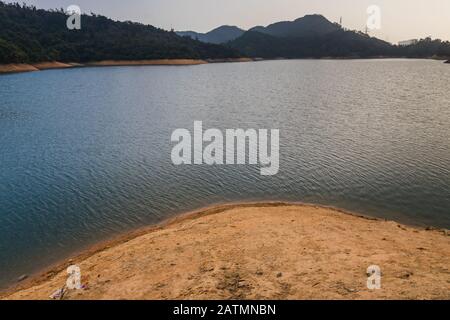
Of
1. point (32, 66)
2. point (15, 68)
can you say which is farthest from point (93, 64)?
point (15, 68)

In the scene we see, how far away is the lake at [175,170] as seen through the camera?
19.9 m

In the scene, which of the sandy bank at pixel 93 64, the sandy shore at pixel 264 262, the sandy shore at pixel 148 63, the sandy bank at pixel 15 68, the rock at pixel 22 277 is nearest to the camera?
the sandy shore at pixel 264 262

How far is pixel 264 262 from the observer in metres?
12.7

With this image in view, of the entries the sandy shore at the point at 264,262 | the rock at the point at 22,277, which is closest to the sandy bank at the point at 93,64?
the rock at the point at 22,277

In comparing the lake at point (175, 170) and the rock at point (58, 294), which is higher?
the lake at point (175, 170)

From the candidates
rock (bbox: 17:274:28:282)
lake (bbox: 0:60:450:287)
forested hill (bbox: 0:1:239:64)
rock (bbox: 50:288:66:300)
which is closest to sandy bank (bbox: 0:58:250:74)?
forested hill (bbox: 0:1:239:64)

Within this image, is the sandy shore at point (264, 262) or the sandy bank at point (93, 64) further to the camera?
the sandy bank at point (93, 64)

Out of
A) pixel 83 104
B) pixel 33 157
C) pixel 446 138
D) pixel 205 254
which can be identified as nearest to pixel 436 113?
pixel 446 138

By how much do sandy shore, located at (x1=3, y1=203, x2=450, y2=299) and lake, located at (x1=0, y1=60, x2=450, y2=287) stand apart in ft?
10.9

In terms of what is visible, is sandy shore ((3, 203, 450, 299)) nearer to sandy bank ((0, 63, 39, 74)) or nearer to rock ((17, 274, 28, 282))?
rock ((17, 274, 28, 282))

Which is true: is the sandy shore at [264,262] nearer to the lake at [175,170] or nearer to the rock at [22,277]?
the rock at [22,277]

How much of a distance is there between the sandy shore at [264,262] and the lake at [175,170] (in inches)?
130
